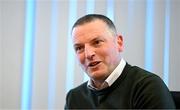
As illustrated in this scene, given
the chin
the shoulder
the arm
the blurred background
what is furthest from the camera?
the blurred background

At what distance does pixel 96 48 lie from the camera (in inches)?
47.9

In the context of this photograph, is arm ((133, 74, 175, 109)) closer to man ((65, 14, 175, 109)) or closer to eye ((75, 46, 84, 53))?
man ((65, 14, 175, 109))

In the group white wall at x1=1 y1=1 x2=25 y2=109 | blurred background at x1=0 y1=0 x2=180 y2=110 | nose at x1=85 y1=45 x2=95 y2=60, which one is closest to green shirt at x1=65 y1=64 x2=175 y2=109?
nose at x1=85 y1=45 x2=95 y2=60

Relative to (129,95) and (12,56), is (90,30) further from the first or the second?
(12,56)

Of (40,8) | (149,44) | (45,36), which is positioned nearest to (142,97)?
(149,44)

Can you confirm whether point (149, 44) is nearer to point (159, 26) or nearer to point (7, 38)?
point (159, 26)

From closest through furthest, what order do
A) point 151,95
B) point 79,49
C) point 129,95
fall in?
point 151,95, point 129,95, point 79,49

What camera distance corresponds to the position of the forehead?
4.02ft

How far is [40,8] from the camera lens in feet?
6.63

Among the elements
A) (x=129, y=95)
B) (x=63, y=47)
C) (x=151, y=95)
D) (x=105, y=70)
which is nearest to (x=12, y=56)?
(x=63, y=47)

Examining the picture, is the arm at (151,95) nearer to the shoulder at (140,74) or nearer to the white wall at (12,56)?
the shoulder at (140,74)

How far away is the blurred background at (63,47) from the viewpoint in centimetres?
197

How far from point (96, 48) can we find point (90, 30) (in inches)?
3.7

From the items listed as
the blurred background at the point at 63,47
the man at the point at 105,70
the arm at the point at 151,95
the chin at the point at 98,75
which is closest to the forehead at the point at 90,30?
the man at the point at 105,70
